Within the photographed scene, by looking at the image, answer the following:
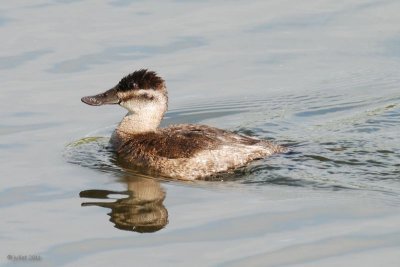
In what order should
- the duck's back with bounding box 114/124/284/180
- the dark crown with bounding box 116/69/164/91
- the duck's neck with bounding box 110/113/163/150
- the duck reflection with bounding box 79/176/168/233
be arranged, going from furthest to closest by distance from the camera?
the duck's neck with bounding box 110/113/163/150, the dark crown with bounding box 116/69/164/91, the duck's back with bounding box 114/124/284/180, the duck reflection with bounding box 79/176/168/233

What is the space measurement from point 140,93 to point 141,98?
8cm

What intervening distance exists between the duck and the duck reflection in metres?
0.49

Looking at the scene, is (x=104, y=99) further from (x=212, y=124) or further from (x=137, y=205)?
(x=137, y=205)

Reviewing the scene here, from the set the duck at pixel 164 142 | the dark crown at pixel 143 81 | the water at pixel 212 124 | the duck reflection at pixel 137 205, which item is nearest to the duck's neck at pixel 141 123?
the duck at pixel 164 142

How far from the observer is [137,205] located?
12023 mm

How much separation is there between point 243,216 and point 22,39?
7.85 meters

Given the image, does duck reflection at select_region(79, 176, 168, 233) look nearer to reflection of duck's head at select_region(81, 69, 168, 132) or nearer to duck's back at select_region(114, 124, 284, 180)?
duck's back at select_region(114, 124, 284, 180)

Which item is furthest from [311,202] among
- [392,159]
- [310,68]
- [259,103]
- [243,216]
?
[310,68]

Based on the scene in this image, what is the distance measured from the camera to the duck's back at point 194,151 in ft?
43.4

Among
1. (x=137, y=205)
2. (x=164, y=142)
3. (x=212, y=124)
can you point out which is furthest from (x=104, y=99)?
(x=137, y=205)

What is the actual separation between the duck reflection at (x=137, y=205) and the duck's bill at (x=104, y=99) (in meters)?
1.52

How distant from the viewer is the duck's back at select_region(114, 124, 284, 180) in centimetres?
1324

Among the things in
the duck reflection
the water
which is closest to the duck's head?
the water

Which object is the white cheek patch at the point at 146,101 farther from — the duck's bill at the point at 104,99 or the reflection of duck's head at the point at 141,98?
the duck's bill at the point at 104,99
